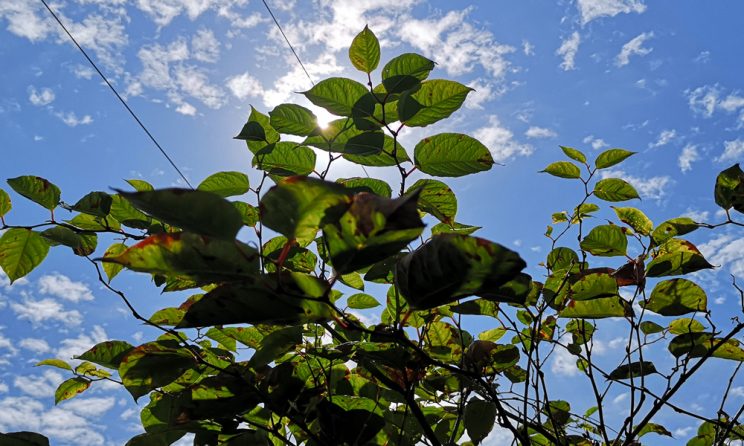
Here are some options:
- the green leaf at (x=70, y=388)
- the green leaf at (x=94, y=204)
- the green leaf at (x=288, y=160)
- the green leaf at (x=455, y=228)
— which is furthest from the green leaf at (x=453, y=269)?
the green leaf at (x=70, y=388)

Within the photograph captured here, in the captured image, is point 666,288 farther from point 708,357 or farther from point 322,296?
point 322,296

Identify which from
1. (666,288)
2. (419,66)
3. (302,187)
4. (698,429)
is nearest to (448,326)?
(666,288)

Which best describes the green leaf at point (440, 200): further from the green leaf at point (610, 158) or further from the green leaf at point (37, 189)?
the green leaf at point (37, 189)

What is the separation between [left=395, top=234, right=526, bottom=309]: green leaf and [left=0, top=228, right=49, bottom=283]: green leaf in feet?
2.87

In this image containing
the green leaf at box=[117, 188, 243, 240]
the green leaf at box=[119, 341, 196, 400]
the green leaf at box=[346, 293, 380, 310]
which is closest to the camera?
the green leaf at box=[117, 188, 243, 240]

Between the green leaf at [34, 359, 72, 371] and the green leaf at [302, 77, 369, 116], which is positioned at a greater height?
the green leaf at [302, 77, 369, 116]

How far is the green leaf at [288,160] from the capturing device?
0.92 metres

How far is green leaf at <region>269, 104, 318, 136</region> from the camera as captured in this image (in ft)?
2.98

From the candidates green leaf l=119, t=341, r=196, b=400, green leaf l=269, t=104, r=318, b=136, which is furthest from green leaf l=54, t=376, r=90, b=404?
green leaf l=269, t=104, r=318, b=136

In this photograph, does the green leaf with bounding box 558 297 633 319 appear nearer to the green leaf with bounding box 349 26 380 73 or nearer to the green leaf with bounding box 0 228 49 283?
the green leaf with bounding box 349 26 380 73

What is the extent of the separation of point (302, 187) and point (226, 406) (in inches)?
15.9

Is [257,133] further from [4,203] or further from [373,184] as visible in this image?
[4,203]

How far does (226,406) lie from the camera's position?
0.68 metres

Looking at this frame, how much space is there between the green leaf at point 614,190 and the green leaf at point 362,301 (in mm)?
596
